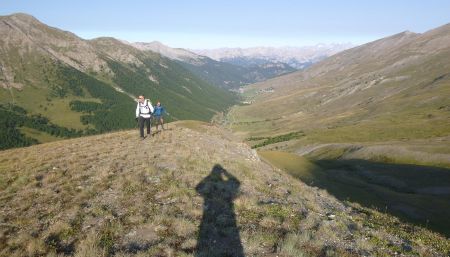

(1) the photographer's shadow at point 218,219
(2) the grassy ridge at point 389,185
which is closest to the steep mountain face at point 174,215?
(1) the photographer's shadow at point 218,219

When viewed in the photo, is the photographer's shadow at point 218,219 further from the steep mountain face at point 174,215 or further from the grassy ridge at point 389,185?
the grassy ridge at point 389,185

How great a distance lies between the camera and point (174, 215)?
59.3 feet

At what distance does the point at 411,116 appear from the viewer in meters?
184

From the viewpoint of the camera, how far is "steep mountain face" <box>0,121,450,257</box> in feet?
49.3

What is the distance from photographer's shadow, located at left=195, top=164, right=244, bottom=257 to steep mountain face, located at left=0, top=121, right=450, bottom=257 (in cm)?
5

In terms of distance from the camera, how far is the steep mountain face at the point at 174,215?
15.0 meters

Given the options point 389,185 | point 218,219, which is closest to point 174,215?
point 218,219

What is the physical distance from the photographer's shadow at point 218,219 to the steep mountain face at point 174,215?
0.05m

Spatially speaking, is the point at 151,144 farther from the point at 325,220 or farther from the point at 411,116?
the point at 411,116

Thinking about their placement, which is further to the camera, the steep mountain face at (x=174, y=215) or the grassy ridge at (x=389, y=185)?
the grassy ridge at (x=389, y=185)

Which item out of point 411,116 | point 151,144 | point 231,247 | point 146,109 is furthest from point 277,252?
point 411,116

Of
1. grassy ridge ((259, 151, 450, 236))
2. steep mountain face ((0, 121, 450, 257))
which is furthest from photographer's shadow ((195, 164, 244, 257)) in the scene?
grassy ridge ((259, 151, 450, 236))

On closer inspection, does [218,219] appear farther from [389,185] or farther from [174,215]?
[389,185]

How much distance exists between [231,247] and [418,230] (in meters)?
12.9
